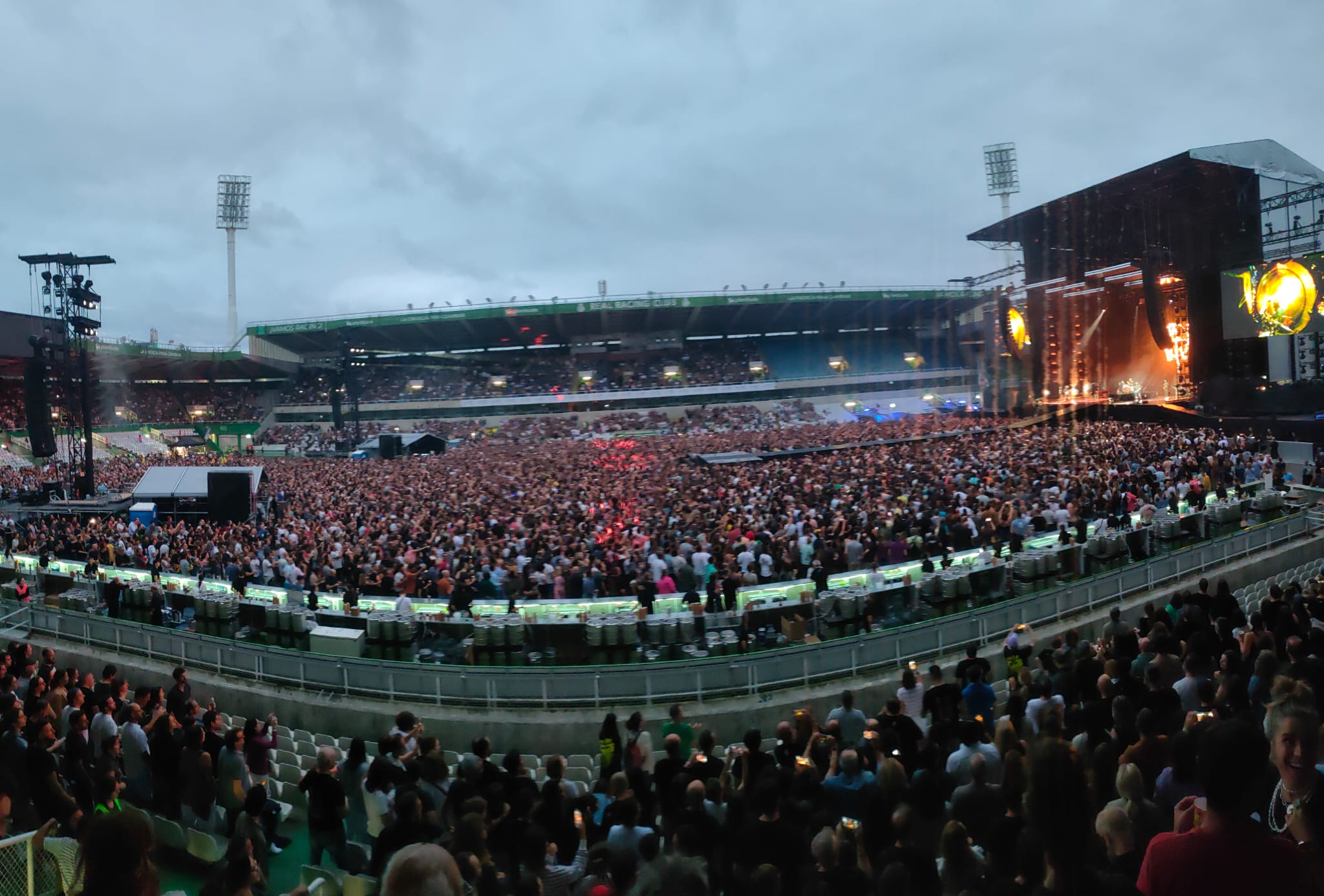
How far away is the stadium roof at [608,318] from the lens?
47844 millimetres

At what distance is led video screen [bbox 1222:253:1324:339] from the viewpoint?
18.7m

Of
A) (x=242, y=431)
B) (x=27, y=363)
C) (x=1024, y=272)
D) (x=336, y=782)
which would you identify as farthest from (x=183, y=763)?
(x=242, y=431)

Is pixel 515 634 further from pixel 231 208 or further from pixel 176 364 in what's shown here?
pixel 231 208

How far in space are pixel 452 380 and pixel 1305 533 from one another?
52389 millimetres

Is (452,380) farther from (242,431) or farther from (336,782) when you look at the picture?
(336,782)

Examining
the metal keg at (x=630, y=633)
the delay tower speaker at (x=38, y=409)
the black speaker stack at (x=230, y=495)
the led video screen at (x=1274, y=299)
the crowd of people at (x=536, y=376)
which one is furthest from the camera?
the crowd of people at (x=536, y=376)

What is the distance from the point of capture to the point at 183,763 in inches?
185

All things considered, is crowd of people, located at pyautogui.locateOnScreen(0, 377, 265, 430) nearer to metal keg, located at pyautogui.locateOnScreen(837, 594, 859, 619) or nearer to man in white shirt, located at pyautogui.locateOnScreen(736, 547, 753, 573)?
man in white shirt, located at pyautogui.locateOnScreen(736, 547, 753, 573)

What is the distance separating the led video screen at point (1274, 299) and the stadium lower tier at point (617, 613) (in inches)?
522

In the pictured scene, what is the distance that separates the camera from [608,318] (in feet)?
171

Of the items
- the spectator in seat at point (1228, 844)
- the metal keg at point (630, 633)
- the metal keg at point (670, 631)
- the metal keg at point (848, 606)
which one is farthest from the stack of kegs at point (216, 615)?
the spectator in seat at point (1228, 844)

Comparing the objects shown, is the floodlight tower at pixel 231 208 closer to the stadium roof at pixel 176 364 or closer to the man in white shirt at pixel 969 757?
the stadium roof at pixel 176 364

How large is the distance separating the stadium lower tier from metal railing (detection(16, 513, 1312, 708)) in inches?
17.9

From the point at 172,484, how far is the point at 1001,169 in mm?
56927
